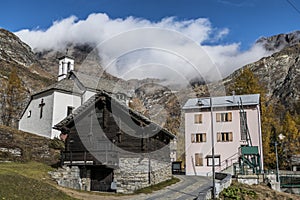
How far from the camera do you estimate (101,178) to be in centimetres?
2903

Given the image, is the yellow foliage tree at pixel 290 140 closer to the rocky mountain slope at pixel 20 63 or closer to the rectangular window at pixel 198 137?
the rectangular window at pixel 198 137

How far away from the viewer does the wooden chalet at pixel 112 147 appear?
2736 centimetres

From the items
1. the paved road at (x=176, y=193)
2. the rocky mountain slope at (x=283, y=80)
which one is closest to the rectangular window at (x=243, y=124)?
the paved road at (x=176, y=193)

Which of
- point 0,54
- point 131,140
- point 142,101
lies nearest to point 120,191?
point 131,140

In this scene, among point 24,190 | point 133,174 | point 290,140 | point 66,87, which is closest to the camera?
point 24,190

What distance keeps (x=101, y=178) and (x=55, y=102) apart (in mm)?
20596

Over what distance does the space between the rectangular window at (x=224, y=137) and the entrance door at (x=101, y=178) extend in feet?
66.8

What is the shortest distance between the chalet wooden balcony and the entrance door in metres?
1.40

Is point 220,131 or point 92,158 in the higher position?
point 220,131

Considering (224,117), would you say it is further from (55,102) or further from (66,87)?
(55,102)

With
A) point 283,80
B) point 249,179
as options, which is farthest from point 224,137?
point 283,80

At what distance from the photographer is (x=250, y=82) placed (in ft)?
183

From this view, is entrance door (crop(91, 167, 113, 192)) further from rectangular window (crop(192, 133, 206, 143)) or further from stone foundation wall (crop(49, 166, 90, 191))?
rectangular window (crop(192, 133, 206, 143))

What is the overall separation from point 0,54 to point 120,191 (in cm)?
9181
